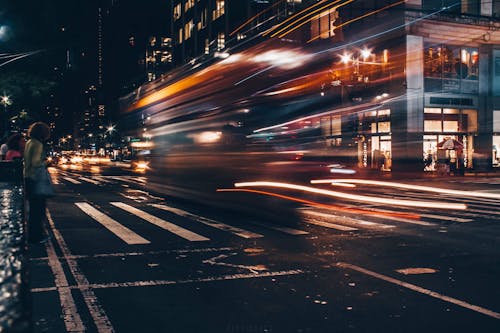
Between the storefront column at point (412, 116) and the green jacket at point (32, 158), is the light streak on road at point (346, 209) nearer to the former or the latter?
the green jacket at point (32, 158)

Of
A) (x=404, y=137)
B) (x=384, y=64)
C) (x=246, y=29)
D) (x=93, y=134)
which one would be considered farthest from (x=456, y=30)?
(x=93, y=134)

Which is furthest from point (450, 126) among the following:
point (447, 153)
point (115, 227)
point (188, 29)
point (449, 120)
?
point (188, 29)

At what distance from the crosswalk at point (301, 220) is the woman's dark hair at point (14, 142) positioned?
2.75 metres

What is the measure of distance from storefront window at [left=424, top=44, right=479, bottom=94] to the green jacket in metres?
32.2

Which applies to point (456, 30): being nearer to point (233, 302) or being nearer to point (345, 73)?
point (345, 73)

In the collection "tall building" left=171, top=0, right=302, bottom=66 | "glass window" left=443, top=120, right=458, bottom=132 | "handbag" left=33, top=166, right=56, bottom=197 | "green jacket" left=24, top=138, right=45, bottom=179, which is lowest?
"handbag" left=33, top=166, right=56, bottom=197

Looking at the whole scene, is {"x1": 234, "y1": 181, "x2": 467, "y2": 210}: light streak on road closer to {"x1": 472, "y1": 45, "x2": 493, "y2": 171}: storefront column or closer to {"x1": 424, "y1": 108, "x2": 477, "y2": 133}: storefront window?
{"x1": 424, "y1": 108, "x2": 477, "y2": 133}: storefront window

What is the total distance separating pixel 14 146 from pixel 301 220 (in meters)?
7.80

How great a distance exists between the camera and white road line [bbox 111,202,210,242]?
417 inches

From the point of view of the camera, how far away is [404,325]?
16.5 ft

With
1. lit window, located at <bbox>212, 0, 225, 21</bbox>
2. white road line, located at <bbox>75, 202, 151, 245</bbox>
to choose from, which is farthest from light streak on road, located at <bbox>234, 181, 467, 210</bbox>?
lit window, located at <bbox>212, 0, 225, 21</bbox>

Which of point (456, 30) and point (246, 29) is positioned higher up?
point (246, 29)

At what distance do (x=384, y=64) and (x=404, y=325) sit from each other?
34264mm

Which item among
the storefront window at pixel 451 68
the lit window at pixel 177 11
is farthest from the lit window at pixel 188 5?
the storefront window at pixel 451 68
